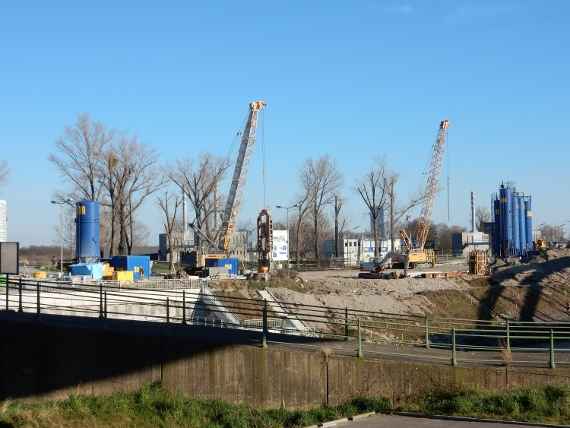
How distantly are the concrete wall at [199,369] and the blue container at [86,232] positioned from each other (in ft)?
126

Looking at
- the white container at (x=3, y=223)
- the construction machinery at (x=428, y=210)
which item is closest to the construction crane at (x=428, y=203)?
the construction machinery at (x=428, y=210)

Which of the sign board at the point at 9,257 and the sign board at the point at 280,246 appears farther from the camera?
the sign board at the point at 280,246

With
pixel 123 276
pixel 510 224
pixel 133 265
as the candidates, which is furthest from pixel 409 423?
pixel 510 224

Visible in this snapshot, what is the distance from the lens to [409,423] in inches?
486

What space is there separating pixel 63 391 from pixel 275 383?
23.4 ft

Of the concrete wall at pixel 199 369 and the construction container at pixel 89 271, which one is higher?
the construction container at pixel 89 271

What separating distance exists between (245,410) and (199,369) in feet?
7.24

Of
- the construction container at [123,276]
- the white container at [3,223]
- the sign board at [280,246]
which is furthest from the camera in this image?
the sign board at [280,246]

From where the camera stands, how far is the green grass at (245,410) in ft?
41.5

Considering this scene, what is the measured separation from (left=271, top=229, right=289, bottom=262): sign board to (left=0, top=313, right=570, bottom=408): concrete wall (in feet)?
204

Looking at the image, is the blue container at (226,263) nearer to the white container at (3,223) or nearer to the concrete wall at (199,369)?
the white container at (3,223)

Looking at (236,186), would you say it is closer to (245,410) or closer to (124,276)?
(124,276)

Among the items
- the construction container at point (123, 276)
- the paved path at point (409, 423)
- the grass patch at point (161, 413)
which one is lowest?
the grass patch at point (161, 413)

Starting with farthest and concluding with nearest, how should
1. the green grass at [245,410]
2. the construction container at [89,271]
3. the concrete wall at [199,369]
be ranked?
the construction container at [89,271], the concrete wall at [199,369], the green grass at [245,410]
